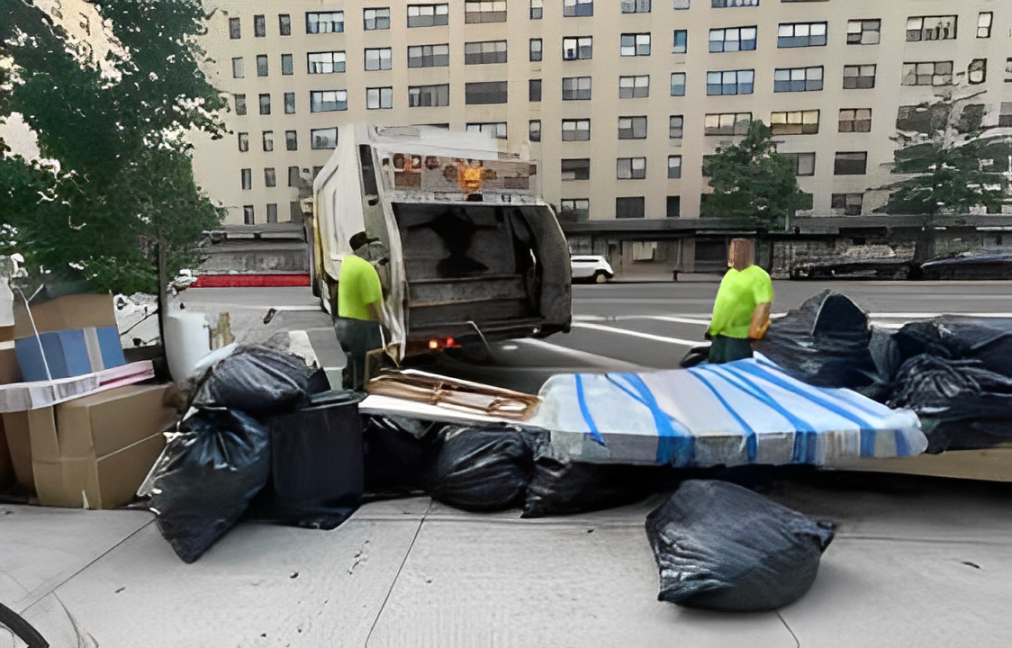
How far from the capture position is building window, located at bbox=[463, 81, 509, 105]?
351 cm

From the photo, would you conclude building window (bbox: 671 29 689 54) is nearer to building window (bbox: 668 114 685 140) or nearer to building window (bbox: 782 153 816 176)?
building window (bbox: 668 114 685 140)

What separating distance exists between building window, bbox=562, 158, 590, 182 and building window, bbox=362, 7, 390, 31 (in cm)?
140

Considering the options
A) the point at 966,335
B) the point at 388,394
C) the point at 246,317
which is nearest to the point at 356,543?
the point at 388,394

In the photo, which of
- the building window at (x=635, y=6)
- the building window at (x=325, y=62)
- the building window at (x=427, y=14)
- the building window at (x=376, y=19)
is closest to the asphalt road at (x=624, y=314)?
the building window at (x=325, y=62)

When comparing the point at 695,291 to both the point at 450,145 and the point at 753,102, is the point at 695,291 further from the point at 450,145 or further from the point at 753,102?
the point at 450,145

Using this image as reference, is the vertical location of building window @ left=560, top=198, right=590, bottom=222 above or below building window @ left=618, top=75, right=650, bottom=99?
below

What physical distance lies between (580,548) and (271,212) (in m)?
2.80

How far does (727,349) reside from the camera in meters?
3.80

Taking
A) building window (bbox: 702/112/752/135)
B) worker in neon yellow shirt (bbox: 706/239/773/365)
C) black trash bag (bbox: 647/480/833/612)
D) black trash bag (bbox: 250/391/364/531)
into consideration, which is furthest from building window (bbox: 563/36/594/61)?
black trash bag (bbox: 647/480/833/612)

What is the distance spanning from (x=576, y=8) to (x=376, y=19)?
1245 millimetres

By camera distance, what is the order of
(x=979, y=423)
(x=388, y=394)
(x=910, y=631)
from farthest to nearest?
(x=388, y=394)
(x=979, y=423)
(x=910, y=631)

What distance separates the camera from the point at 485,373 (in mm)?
4270

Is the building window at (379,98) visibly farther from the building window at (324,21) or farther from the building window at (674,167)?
the building window at (674,167)

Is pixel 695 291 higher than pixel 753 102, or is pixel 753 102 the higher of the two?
pixel 753 102
